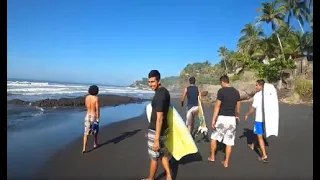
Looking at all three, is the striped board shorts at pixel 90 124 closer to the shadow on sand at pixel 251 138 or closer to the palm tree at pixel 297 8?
the shadow on sand at pixel 251 138

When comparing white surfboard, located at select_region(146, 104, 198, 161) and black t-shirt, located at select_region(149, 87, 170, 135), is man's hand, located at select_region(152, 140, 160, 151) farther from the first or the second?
white surfboard, located at select_region(146, 104, 198, 161)

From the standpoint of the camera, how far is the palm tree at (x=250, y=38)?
105 ft

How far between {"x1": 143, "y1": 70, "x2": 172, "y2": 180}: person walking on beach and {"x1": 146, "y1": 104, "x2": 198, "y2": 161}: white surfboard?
15cm

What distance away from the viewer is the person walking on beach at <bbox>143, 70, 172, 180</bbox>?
3275 millimetres

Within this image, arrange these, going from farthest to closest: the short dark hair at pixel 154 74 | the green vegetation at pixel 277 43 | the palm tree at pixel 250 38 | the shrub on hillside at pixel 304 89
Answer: the palm tree at pixel 250 38 < the green vegetation at pixel 277 43 < the shrub on hillside at pixel 304 89 < the short dark hair at pixel 154 74

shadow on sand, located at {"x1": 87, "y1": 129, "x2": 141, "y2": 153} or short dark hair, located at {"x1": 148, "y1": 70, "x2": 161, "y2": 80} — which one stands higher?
short dark hair, located at {"x1": 148, "y1": 70, "x2": 161, "y2": 80}

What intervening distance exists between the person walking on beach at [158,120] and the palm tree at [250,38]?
3012 centimetres

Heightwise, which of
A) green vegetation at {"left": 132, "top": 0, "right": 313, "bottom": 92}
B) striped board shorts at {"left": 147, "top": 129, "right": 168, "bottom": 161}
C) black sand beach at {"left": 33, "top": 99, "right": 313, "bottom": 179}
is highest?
green vegetation at {"left": 132, "top": 0, "right": 313, "bottom": 92}

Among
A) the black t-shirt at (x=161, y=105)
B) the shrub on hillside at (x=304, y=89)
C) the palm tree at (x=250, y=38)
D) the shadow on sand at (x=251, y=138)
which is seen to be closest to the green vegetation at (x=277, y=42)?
the palm tree at (x=250, y=38)

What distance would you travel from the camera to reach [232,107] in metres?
4.33

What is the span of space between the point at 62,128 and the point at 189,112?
11.4ft

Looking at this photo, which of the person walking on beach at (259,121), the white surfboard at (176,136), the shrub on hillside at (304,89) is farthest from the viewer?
the shrub on hillside at (304,89)

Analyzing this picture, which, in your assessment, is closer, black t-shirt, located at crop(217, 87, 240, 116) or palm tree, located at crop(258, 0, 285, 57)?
black t-shirt, located at crop(217, 87, 240, 116)

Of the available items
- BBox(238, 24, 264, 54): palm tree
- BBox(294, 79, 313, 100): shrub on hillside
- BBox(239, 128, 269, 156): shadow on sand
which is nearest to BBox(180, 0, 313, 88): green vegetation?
BBox(238, 24, 264, 54): palm tree
